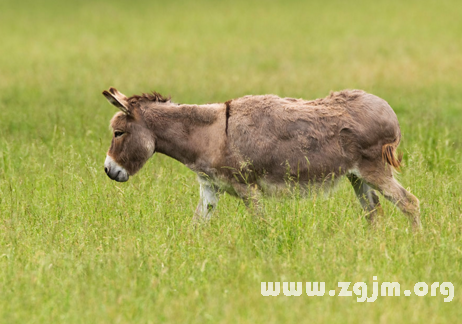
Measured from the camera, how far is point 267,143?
23.4ft

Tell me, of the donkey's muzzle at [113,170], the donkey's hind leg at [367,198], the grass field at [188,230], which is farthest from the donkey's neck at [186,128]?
the donkey's hind leg at [367,198]

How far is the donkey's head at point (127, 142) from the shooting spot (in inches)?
288

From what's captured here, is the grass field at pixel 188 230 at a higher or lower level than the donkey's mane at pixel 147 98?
lower

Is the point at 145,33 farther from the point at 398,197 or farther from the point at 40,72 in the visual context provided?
the point at 398,197

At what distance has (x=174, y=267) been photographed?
5988mm

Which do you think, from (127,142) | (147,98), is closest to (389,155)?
(147,98)

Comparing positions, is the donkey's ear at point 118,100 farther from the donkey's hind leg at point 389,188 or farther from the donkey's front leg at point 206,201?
the donkey's hind leg at point 389,188

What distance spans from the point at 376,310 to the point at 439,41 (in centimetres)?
2194

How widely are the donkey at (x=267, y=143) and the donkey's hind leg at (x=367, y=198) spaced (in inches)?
6.4

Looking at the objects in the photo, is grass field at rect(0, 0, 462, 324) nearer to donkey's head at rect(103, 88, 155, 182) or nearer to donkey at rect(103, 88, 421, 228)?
donkey at rect(103, 88, 421, 228)

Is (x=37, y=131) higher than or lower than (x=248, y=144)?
lower

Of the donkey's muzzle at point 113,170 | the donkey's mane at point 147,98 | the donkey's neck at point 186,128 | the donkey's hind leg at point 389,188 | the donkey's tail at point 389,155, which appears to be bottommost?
the donkey's hind leg at point 389,188

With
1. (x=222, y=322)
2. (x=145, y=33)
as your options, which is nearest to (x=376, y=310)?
(x=222, y=322)

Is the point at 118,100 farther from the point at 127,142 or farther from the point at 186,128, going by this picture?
the point at 186,128
